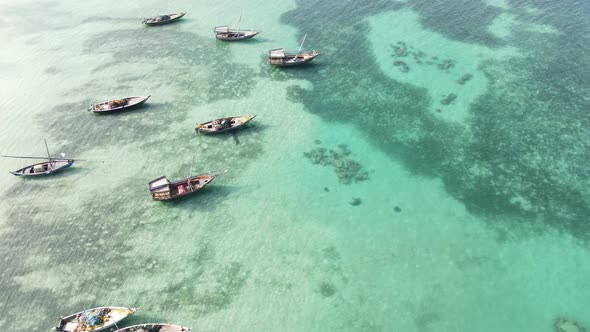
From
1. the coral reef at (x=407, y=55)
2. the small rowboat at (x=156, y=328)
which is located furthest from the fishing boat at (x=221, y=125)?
the coral reef at (x=407, y=55)

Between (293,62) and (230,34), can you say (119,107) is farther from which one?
(293,62)

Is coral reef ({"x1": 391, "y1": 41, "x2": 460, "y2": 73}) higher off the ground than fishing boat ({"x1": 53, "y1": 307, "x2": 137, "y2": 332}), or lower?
higher

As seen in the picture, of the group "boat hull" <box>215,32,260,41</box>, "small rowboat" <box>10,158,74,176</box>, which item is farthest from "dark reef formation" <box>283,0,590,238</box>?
"small rowboat" <box>10,158,74,176</box>

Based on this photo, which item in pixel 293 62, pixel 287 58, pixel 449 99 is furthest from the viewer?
pixel 287 58

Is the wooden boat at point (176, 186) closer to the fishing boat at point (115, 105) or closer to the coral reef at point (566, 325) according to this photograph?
the fishing boat at point (115, 105)

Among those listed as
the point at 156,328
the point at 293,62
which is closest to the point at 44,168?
the point at 156,328

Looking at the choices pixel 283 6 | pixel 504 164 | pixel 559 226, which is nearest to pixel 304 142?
pixel 504 164

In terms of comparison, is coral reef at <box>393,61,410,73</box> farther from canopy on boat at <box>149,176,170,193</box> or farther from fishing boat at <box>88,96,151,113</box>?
canopy on boat at <box>149,176,170,193</box>
